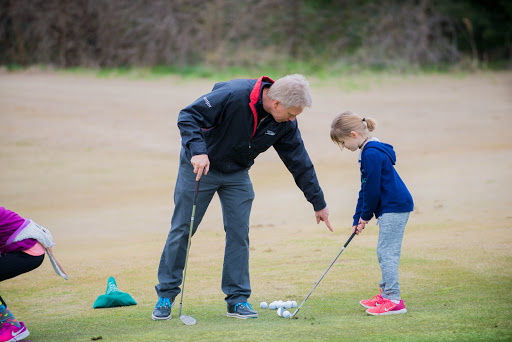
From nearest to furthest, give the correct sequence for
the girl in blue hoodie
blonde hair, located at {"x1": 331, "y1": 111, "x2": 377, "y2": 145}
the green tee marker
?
the girl in blue hoodie < blonde hair, located at {"x1": 331, "y1": 111, "x2": 377, "y2": 145} < the green tee marker

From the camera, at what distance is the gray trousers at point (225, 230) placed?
497 cm

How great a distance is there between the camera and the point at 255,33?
22516 millimetres

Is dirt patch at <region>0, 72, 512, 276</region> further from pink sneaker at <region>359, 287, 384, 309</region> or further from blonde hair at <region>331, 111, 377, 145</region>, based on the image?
blonde hair at <region>331, 111, 377, 145</region>

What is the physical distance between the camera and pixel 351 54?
22406 millimetres

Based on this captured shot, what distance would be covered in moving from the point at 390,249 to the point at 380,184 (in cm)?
47

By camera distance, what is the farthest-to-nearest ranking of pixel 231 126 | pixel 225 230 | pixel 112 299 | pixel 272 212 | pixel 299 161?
1. pixel 272 212
2. pixel 112 299
3. pixel 299 161
4. pixel 225 230
5. pixel 231 126

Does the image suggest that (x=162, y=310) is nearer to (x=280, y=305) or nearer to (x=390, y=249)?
(x=280, y=305)

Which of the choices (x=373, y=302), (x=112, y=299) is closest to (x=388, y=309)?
(x=373, y=302)

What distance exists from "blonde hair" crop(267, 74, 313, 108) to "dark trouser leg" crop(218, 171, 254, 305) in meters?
0.67

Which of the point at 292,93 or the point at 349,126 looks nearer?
the point at 292,93

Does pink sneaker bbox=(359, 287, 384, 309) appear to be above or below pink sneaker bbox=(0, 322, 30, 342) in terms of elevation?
above

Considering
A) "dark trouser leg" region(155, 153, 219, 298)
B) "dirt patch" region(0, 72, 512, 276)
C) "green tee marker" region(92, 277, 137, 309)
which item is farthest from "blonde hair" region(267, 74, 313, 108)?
"dirt patch" region(0, 72, 512, 276)

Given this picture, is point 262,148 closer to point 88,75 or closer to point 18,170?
point 18,170

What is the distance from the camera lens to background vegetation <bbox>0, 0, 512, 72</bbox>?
2020 cm
